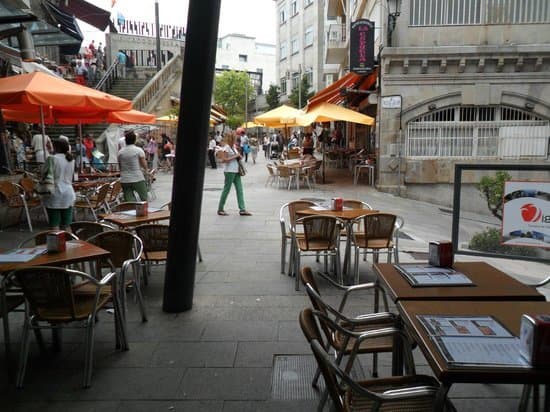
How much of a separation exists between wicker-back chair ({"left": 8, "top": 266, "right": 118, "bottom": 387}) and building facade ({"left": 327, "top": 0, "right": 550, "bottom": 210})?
12260mm

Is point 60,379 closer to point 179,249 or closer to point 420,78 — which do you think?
point 179,249

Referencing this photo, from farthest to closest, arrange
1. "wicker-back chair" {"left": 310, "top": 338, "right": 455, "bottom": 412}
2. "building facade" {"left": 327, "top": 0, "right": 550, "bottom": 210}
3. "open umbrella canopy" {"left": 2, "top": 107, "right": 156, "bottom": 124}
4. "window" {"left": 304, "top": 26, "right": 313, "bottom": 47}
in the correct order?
"window" {"left": 304, "top": 26, "right": 313, "bottom": 47} → "building facade" {"left": 327, "top": 0, "right": 550, "bottom": 210} → "open umbrella canopy" {"left": 2, "top": 107, "right": 156, "bottom": 124} → "wicker-back chair" {"left": 310, "top": 338, "right": 455, "bottom": 412}

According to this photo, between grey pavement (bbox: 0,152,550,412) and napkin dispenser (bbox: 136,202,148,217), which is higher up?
Answer: napkin dispenser (bbox: 136,202,148,217)

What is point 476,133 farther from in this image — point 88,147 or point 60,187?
point 88,147

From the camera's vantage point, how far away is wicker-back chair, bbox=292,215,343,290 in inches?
220

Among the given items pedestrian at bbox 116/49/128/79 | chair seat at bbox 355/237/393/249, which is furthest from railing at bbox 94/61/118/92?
chair seat at bbox 355/237/393/249

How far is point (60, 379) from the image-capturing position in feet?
11.7

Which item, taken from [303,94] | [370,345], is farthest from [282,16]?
[370,345]

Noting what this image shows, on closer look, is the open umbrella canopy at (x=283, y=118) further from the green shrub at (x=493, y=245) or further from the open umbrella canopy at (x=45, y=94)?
the green shrub at (x=493, y=245)

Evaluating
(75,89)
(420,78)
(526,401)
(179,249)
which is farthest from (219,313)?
(420,78)

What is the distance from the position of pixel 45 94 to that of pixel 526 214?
22.7ft

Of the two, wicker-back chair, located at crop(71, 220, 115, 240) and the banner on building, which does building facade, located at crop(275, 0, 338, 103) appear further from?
wicker-back chair, located at crop(71, 220, 115, 240)

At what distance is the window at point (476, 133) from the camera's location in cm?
1416

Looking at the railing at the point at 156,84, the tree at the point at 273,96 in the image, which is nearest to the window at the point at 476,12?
the railing at the point at 156,84
